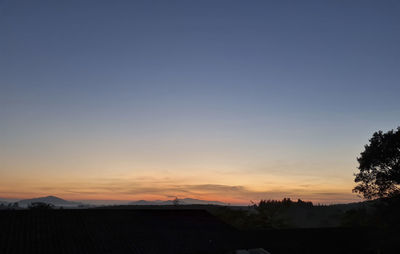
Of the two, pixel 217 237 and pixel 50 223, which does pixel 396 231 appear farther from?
pixel 50 223

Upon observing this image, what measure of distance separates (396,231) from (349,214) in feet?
66.6

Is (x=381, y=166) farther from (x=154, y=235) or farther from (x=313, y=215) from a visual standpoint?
(x=313, y=215)

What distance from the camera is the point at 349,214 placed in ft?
188

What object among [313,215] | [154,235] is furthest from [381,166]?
[313,215]

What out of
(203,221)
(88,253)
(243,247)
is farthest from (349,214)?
(88,253)

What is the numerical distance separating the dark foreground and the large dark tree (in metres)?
4.92

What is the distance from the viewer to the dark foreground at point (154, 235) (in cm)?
2288

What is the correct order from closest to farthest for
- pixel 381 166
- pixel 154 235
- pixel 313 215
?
pixel 154 235, pixel 381 166, pixel 313 215

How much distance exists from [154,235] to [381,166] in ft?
91.8

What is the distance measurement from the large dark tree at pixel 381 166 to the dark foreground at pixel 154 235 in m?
4.92

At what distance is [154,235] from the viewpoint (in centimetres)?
2734

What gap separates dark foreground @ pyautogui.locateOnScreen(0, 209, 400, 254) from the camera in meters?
22.9

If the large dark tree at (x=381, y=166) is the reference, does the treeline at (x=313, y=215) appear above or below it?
below

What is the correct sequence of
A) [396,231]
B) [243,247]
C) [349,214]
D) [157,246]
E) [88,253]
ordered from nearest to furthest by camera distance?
[88,253]
[157,246]
[243,247]
[396,231]
[349,214]
